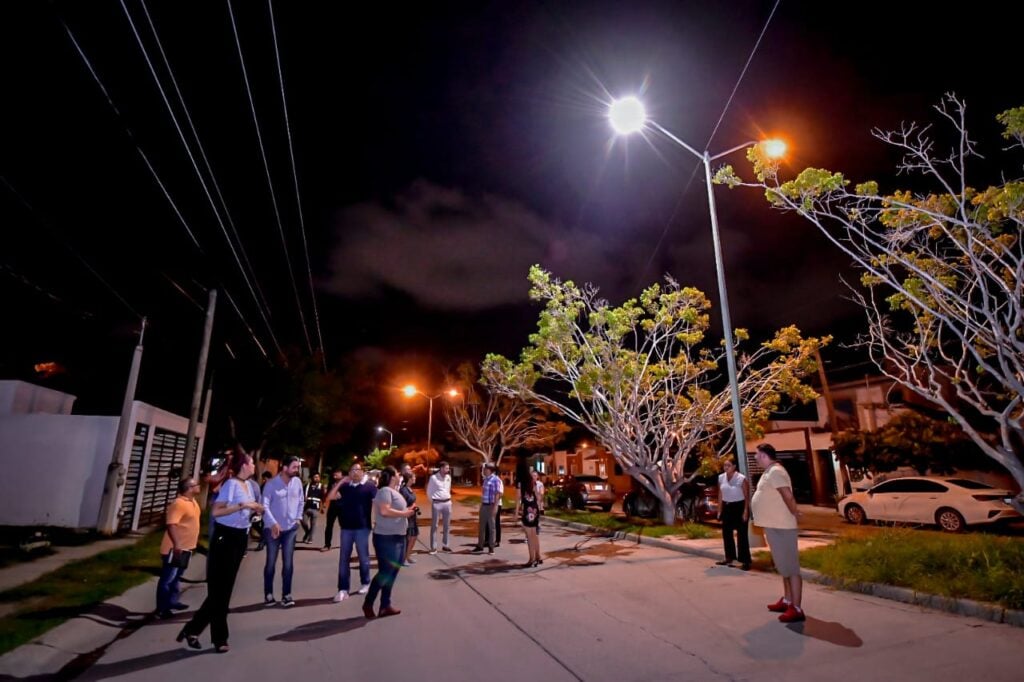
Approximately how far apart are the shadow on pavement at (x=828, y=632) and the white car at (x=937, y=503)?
10632 mm

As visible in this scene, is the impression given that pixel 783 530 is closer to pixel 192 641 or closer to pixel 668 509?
pixel 192 641

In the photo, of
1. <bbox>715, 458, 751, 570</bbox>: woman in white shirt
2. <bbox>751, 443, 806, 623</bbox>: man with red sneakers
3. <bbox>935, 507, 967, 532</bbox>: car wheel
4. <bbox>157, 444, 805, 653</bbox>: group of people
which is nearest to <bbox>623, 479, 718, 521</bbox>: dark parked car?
<bbox>935, 507, 967, 532</bbox>: car wheel

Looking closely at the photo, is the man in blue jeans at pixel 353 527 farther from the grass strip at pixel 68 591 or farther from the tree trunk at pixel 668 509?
the tree trunk at pixel 668 509

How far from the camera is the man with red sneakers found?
5.72m

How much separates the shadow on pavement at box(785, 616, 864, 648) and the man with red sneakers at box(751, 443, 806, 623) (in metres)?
0.12

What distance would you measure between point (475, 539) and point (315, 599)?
694 cm

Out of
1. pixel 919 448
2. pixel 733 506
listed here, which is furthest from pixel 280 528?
pixel 919 448

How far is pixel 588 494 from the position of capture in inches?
845

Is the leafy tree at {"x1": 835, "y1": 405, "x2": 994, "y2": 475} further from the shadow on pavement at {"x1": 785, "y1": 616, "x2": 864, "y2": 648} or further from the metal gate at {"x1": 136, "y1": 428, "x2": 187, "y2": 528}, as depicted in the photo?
the metal gate at {"x1": 136, "y1": 428, "x2": 187, "y2": 528}

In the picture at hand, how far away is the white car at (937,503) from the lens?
42.1 ft

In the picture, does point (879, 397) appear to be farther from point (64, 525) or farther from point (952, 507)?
point (64, 525)

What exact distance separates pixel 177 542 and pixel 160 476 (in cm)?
1324

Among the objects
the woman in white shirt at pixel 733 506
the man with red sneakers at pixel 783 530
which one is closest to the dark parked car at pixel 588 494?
the woman in white shirt at pixel 733 506

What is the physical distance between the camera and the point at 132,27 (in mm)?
6422
